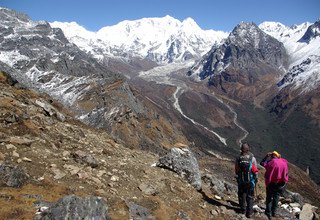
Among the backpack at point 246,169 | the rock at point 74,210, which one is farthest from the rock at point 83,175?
the backpack at point 246,169

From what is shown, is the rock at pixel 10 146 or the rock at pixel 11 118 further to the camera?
the rock at pixel 11 118

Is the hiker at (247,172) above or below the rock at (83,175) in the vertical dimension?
above

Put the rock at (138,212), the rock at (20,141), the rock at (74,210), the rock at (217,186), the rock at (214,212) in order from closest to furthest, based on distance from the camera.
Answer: the rock at (74,210) → the rock at (138,212) → the rock at (214,212) → the rock at (20,141) → the rock at (217,186)

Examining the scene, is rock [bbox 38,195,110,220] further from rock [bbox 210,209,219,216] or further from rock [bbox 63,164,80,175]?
rock [bbox 210,209,219,216]

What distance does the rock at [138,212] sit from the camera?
18.5 m

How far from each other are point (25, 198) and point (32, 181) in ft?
7.49

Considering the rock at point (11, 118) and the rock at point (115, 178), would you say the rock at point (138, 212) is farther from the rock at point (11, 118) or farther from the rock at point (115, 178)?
the rock at point (11, 118)

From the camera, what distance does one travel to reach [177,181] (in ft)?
82.3

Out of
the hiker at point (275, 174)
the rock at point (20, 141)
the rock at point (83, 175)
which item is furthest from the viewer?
the rock at point (20, 141)

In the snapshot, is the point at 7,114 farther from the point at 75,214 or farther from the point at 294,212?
the point at 294,212

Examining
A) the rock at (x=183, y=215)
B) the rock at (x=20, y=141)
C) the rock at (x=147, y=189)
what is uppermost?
the rock at (x=20, y=141)

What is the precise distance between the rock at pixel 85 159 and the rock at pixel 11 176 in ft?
14.5

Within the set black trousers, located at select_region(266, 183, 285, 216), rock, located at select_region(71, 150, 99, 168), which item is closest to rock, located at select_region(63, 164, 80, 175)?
rock, located at select_region(71, 150, 99, 168)

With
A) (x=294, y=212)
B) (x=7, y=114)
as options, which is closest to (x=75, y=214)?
(x=7, y=114)
